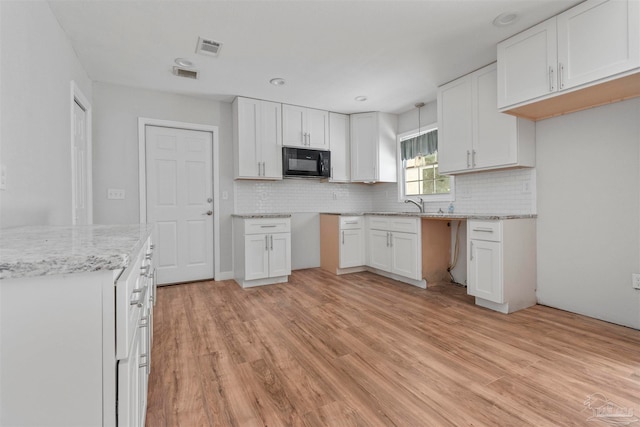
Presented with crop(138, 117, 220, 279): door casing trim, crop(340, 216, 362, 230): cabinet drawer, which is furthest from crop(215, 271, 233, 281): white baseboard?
crop(340, 216, 362, 230): cabinet drawer

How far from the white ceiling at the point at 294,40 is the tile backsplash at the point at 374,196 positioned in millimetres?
1196

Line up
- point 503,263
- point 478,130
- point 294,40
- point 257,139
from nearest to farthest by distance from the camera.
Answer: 1. point 294,40
2. point 503,263
3. point 478,130
4. point 257,139

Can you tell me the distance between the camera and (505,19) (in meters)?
2.31

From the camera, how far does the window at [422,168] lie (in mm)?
4043

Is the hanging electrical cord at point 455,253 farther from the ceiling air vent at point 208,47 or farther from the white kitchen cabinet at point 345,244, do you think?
the ceiling air vent at point 208,47

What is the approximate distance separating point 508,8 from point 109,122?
3945 mm

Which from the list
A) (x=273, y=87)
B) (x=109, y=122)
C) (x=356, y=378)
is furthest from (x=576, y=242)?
(x=109, y=122)

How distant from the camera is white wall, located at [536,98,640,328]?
7.81 ft

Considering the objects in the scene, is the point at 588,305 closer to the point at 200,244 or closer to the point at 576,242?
the point at 576,242

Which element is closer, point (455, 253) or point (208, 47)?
point (208, 47)

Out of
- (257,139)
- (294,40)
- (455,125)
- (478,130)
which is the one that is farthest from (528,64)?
(257,139)

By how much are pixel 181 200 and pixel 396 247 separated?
2746mm

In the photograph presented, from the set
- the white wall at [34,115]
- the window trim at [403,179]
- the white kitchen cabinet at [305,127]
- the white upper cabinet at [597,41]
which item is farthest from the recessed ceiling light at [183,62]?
the white upper cabinet at [597,41]

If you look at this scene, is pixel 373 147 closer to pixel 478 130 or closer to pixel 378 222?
pixel 378 222
